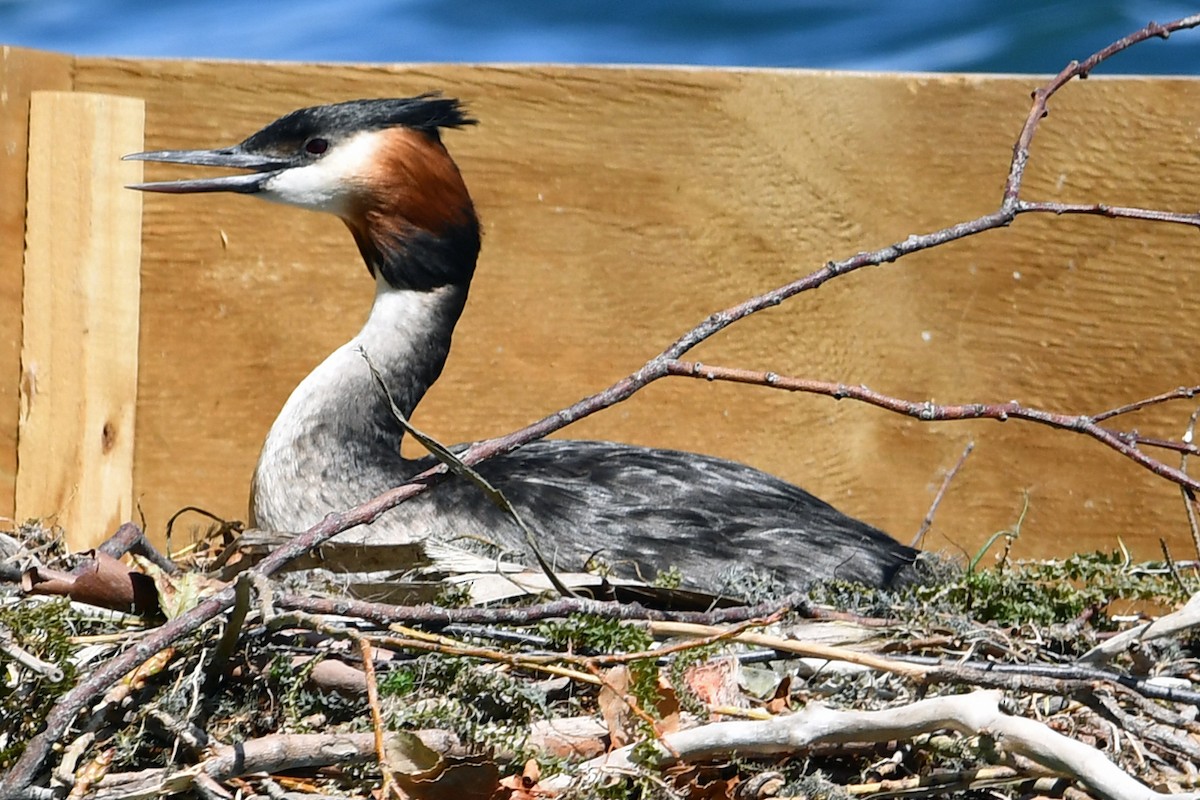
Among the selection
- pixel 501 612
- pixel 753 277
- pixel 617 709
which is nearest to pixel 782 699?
pixel 617 709

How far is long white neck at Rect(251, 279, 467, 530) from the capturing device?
304 cm

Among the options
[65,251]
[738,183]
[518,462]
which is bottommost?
[518,462]

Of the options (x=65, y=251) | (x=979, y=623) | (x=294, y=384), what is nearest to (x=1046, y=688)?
(x=979, y=623)

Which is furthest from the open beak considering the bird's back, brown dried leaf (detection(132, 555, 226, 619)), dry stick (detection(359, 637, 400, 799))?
dry stick (detection(359, 637, 400, 799))

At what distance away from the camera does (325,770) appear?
5.40ft

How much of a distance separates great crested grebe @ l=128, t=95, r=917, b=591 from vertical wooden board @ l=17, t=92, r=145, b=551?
0.16m

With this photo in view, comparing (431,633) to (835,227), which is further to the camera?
(835,227)

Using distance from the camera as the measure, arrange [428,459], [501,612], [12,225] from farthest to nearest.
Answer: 1. [428,459]
2. [12,225]
3. [501,612]

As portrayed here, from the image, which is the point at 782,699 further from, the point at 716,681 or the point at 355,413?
the point at 355,413

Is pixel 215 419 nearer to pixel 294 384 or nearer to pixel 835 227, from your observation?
pixel 294 384

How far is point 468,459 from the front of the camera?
1.83m

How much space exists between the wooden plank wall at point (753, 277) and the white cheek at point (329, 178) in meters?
0.20

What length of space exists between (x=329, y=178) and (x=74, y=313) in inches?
23.1

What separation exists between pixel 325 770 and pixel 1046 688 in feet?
2.59
